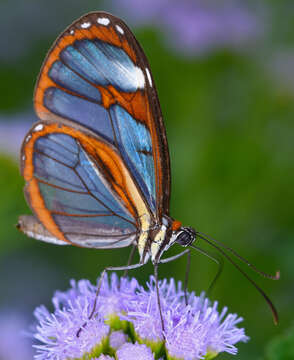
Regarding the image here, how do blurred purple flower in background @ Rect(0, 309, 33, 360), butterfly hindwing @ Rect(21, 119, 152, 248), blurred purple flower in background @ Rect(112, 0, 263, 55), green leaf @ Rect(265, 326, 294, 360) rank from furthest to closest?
blurred purple flower in background @ Rect(112, 0, 263, 55) < blurred purple flower in background @ Rect(0, 309, 33, 360) < butterfly hindwing @ Rect(21, 119, 152, 248) < green leaf @ Rect(265, 326, 294, 360)

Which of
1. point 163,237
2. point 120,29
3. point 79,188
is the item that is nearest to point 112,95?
point 120,29

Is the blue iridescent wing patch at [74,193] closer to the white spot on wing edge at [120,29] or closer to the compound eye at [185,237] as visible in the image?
the compound eye at [185,237]

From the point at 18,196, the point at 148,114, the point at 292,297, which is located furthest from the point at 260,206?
the point at 148,114

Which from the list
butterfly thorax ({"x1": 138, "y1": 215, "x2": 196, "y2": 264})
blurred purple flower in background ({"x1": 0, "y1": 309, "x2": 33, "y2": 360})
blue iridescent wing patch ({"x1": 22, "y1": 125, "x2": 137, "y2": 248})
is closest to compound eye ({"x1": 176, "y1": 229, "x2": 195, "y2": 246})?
butterfly thorax ({"x1": 138, "y1": 215, "x2": 196, "y2": 264})

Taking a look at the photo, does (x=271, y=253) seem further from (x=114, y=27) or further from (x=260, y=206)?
(x=114, y=27)

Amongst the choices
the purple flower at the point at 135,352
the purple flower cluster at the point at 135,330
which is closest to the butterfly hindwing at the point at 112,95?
the purple flower cluster at the point at 135,330

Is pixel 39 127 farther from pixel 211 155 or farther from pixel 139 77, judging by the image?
pixel 211 155

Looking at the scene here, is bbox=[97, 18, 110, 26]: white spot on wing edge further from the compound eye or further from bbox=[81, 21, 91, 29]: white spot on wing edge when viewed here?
Answer: the compound eye
